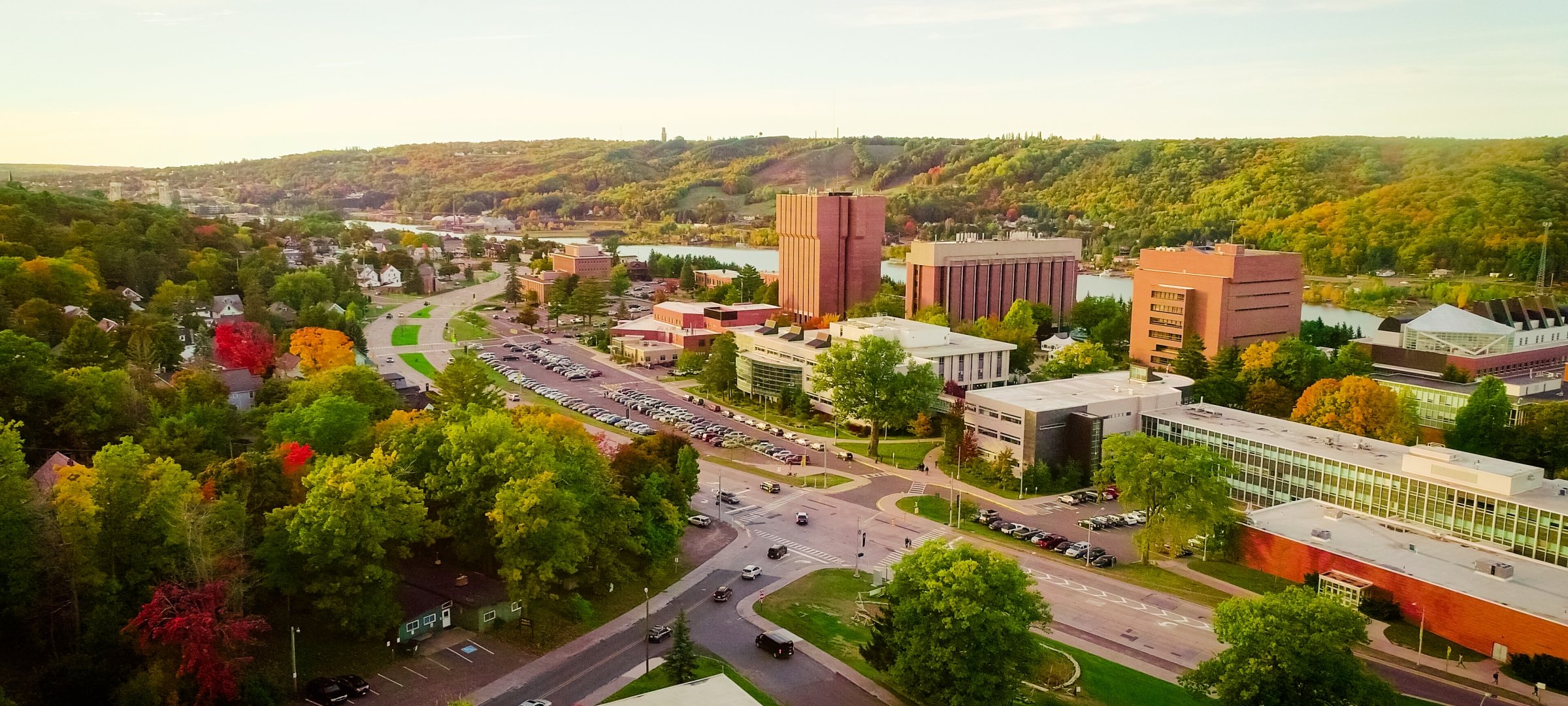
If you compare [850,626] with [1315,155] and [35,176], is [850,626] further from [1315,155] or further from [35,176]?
[35,176]

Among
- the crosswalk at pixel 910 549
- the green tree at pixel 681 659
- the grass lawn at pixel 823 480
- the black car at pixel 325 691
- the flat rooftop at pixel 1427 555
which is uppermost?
the flat rooftop at pixel 1427 555

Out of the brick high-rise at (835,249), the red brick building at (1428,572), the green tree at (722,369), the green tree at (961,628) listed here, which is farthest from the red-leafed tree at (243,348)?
the red brick building at (1428,572)

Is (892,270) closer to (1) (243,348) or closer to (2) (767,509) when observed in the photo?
(1) (243,348)

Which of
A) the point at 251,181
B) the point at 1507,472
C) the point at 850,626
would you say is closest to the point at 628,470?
the point at 850,626

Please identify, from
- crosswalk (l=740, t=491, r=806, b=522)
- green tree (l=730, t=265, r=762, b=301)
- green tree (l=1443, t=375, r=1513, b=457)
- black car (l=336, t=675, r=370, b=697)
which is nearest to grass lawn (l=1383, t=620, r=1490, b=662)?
green tree (l=1443, t=375, r=1513, b=457)

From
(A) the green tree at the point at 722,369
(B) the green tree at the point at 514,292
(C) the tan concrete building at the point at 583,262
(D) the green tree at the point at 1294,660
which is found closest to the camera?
(D) the green tree at the point at 1294,660

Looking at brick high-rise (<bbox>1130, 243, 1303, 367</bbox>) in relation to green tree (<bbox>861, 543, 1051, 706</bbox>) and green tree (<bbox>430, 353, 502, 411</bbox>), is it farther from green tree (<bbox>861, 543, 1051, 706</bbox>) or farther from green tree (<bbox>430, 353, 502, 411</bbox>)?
green tree (<bbox>861, 543, 1051, 706</bbox>)

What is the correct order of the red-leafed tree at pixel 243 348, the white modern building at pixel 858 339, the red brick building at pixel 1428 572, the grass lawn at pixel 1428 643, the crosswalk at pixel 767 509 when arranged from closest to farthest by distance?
the red brick building at pixel 1428 572, the grass lawn at pixel 1428 643, the crosswalk at pixel 767 509, the red-leafed tree at pixel 243 348, the white modern building at pixel 858 339

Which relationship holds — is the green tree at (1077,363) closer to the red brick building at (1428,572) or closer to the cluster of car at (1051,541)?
the cluster of car at (1051,541)
